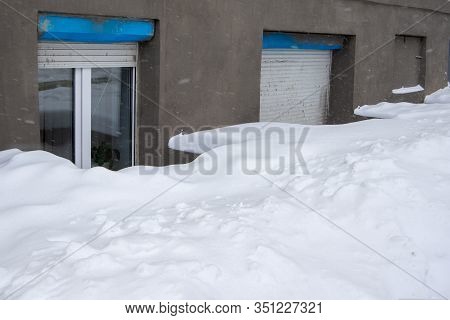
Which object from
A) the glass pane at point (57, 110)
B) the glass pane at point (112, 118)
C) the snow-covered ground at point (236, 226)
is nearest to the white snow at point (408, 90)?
the snow-covered ground at point (236, 226)

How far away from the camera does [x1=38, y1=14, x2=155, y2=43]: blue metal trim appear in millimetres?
5969

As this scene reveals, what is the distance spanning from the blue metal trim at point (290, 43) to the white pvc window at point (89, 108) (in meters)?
2.46

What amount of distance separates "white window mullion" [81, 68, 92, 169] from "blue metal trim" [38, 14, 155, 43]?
1.40 feet

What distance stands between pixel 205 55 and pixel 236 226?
139 inches

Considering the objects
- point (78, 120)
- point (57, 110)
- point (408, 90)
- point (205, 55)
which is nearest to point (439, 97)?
point (408, 90)

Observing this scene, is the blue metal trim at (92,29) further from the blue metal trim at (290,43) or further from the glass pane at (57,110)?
the blue metal trim at (290,43)

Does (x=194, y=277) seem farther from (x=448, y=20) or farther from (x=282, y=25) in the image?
(x=448, y=20)

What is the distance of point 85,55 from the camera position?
6.64 meters

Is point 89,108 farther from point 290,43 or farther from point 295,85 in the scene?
point 295,85

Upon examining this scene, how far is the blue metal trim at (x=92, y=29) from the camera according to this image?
597 centimetres

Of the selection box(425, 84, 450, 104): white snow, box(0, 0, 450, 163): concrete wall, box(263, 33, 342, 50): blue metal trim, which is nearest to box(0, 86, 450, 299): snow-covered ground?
box(0, 0, 450, 163): concrete wall
